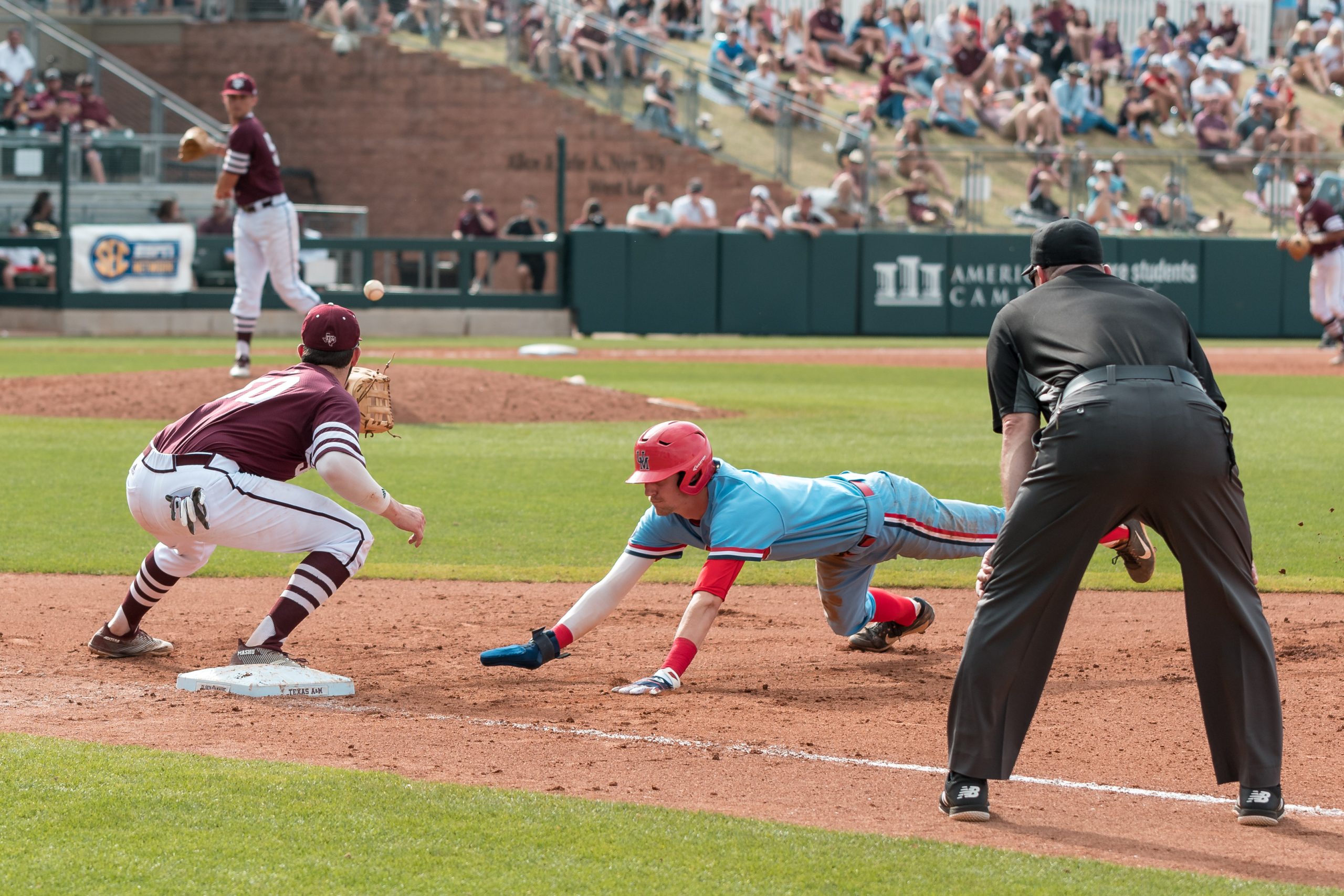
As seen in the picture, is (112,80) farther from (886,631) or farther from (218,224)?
(886,631)

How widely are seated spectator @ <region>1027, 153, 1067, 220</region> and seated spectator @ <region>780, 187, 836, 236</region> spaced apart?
341cm

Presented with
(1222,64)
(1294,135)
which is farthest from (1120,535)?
(1222,64)

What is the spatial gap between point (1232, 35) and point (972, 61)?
7.93 metres

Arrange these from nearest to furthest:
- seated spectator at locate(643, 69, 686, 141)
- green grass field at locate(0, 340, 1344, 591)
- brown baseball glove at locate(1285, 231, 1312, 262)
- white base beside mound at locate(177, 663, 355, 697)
Answer: white base beside mound at locate(177, 663, 355, 697) < green grass field at locate(0, 340, 1344, 591) < brown baseball glove at locate(1285, 231, 1312, 262) < seated spectator at locate(643, 69, 686, 141)

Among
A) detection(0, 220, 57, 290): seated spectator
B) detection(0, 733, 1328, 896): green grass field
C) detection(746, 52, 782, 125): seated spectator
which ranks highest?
detection(746, 52, 782, 125): seated spectator

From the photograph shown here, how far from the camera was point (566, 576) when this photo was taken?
8.52m

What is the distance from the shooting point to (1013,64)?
32156 millimetres

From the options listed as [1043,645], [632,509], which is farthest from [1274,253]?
[1043,645]

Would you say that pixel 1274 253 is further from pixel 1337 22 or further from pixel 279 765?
pixel 279 765

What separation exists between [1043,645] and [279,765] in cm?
224

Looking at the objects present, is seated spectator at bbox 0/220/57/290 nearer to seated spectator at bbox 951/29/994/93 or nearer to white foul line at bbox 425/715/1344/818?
seated spectator at bbox 951/29/994/93

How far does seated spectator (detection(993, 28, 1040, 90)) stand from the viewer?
32062 mm

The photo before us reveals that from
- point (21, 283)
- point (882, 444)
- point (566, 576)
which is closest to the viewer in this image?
point (566, 576)

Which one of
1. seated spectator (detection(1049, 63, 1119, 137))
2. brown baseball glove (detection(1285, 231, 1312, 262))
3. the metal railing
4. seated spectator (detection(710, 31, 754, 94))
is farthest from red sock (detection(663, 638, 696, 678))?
seated spectator (detection(1049, 63, 1119, 137))
